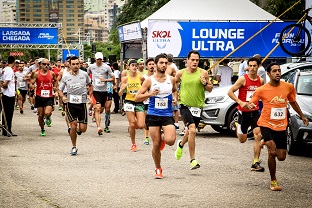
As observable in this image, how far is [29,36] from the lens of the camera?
61531 mm

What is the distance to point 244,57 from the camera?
24016mm

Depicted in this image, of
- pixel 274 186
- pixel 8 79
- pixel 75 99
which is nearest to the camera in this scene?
pixel 274 186

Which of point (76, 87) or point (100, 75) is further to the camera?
point (100, 75)

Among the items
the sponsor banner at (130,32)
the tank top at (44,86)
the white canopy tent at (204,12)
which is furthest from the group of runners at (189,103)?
the white canopy tent at (204,12)

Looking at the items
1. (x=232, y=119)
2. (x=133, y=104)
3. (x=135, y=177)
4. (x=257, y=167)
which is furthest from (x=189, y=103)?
(x=232, y=119)

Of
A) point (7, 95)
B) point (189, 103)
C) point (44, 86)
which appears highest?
point (189, 103)

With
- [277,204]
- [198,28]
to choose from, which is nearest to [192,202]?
[277,204]

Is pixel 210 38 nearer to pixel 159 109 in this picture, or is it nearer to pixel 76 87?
pixel 76 87

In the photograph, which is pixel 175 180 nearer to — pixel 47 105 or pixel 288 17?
pixel 47 105

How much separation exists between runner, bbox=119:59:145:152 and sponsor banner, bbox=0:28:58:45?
46.1 m

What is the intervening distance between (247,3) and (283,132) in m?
17.2

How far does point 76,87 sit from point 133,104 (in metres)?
1.45

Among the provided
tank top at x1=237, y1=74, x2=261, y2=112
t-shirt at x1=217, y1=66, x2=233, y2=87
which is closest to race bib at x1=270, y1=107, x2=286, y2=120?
tank top at x1=237, y1=74, x2=261, y2=112

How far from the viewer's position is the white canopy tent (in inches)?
1012
